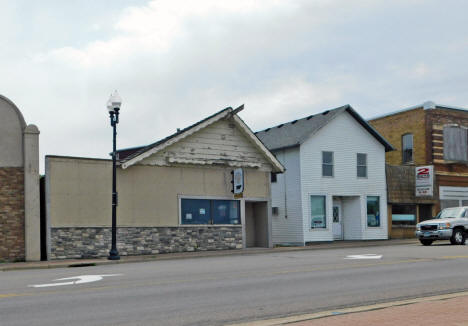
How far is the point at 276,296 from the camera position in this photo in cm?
1015

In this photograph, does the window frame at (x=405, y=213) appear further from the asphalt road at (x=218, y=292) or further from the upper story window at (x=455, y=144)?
the asphalt road at (x=218, y=292)

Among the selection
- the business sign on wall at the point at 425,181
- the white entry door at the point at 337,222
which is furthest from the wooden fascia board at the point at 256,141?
the business sign on wall at the point at 425,181

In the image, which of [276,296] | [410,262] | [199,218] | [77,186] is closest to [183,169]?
[199,218]

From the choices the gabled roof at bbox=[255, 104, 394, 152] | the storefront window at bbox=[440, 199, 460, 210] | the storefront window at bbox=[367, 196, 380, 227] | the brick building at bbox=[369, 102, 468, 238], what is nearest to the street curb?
the gabled roof at bbox=[255, 104, 394, 152]

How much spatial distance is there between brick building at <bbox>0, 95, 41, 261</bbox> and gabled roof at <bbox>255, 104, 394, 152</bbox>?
45.7 feet

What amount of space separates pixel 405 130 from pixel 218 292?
28.8 m

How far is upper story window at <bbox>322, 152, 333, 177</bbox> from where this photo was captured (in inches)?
1228

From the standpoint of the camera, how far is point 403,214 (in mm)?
34312

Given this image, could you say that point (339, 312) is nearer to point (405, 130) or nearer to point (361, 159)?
point (361, 159)

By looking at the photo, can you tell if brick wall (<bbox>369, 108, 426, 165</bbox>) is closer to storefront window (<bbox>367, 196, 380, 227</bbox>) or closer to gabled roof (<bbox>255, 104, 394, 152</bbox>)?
gabled roof (<bbox>255, 104, 394, 152</bbox>)

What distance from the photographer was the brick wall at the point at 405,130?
35.6 m

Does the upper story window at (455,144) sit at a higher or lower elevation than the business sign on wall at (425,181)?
higher

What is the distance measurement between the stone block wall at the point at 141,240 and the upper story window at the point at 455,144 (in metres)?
16.3

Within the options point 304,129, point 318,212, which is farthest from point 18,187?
point 304,129
